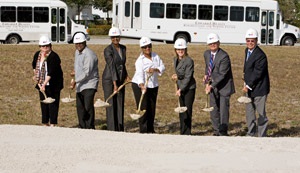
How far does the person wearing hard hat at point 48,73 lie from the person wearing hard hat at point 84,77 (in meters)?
0.32

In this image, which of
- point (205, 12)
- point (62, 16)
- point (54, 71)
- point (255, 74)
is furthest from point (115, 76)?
point (62, 16)

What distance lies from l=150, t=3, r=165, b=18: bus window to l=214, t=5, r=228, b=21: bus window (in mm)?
2548

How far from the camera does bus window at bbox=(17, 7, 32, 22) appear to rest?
3690 cm

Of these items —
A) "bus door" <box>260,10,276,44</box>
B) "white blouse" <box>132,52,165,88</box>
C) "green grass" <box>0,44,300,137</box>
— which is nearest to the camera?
"white blouse" <box>132,52,165,88</box>

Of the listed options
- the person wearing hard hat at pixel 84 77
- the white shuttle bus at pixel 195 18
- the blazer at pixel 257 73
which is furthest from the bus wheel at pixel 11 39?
the blazer at pixel 257 73

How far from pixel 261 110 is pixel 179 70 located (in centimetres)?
145

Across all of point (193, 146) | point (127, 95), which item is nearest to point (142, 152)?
point (193, 146)

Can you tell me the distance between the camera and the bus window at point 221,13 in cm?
3747

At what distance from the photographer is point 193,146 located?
1018 cm

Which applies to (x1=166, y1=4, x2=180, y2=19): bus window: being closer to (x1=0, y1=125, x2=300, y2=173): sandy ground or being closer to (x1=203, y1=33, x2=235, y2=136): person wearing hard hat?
(x1=203, y1=33, x2=235, y2=136): person wearing hard hat

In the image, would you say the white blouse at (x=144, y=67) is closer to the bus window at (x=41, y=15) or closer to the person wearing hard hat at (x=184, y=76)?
the person wearing hard hat at (x=184, y=76)


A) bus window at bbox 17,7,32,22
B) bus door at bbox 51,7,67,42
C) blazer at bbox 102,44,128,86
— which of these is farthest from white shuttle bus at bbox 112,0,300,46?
blazer at bbox 102,44,128,86

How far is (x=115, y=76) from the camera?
12.6 meters

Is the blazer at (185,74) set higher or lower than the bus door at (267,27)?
lower
